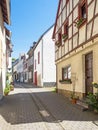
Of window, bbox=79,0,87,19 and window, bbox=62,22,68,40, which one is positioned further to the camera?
window, bbox=62,22,68,40

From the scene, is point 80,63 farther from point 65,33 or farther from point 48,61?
point 48,61

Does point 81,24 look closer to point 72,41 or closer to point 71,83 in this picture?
point 72,41

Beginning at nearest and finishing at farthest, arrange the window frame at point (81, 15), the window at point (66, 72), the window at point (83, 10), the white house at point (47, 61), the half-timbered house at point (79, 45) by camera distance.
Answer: the half-timbered house at point (79, 45) → the window frame at point (81, 15) → the window at point (83, 10) → the window at point (66, 72) → the white house at point (47, 61)

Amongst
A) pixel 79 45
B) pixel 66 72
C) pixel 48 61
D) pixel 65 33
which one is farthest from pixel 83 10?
Result: pixel 48 61

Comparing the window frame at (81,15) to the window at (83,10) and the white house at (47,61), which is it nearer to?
the window at (83,10)

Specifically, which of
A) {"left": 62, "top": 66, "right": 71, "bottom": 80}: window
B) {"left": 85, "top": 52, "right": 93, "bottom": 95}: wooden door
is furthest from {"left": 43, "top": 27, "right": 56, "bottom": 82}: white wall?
{"left": 85, "top": 52, "right": 93, "bottom": 95}: wooden door

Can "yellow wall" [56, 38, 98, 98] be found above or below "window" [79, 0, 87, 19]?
below

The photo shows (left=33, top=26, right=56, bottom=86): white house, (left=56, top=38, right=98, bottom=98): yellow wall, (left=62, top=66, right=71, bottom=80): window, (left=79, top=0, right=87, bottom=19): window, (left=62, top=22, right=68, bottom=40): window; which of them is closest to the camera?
(left=56, top=38, right=98, bottom=98): yellow wall

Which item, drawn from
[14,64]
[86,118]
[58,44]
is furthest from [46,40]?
[14,64]

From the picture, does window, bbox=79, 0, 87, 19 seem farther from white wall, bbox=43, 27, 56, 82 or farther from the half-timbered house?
white wall, bbox=43, 27, 56, 82

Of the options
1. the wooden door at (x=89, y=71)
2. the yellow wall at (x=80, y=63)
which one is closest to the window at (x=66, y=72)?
the yellow wall at (x=80, y=63)

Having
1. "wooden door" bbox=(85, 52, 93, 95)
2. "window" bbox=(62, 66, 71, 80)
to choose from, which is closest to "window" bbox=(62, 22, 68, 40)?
"window" bbox=(62, 66, 71, 80)

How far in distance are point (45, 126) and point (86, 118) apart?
6.64ft

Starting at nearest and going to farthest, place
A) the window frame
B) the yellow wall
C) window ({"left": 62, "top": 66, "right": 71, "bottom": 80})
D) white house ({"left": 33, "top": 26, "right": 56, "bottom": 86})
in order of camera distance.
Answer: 1. the yellow wall
2. the window frame
3. window ({"left": 62, "top": 66, "right": 71, "bottom": 80})
4. white house ({"left": 33, "top": 26, "right": 56, "bottom": 86})
